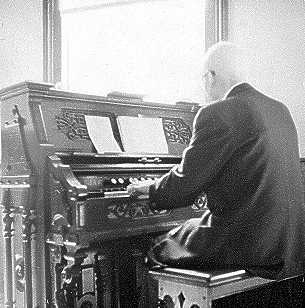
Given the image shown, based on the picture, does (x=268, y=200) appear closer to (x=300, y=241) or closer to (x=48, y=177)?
(x=300, y=241)

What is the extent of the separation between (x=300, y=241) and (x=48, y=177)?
1212mm

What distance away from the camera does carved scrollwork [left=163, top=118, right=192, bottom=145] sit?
3266mm

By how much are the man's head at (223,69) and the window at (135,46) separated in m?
2.09

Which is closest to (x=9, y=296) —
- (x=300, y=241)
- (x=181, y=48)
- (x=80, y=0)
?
(x=300, y=241)

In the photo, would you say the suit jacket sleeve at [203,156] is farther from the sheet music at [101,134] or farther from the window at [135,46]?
the window at [135,46]

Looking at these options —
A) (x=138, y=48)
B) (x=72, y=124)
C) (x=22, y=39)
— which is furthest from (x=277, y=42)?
(x=22, y=39)

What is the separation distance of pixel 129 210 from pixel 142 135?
684mm

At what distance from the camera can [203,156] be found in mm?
2064

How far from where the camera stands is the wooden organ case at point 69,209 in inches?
94.3

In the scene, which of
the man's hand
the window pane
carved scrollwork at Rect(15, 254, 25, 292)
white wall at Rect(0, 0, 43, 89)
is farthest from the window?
the man's hand

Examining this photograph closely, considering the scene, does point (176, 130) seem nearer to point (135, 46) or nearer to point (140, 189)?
point (140, 189)

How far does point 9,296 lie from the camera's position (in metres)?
2.95

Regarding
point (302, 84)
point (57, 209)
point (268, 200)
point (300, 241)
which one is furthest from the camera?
point (302, 84)

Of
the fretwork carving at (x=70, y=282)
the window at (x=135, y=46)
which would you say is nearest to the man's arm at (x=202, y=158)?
the fretwork carving at (x=70, y=282)
